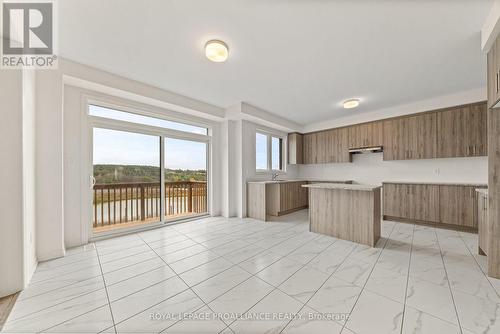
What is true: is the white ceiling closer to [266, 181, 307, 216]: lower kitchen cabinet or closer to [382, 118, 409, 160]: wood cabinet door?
[382, 118, 409, 160]: wood cabinet door

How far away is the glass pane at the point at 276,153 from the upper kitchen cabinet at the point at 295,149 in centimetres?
34

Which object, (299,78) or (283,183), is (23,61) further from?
(283,183)

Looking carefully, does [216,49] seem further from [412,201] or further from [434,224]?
[434,224]

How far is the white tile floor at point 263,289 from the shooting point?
1.46 meters

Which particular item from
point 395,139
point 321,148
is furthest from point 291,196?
point 395,139

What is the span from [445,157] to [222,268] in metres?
5.01

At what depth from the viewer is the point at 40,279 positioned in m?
2.06

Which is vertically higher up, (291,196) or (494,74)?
(494,74)

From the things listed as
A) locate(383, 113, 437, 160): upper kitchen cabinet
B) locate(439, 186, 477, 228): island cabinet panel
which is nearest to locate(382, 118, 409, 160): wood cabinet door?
locate(383, 113, 437, 160): upper kitchen cabinet

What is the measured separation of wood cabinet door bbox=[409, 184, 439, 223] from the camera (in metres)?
3.95

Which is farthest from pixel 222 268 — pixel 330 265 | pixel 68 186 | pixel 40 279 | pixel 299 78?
pixel 299 78

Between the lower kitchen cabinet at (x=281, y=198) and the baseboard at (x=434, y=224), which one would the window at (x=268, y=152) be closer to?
the lower kitchen cabinet at (x=281, y=198)

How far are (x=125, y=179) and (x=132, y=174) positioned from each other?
0.49 feet

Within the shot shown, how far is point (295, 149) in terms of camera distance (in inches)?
249
